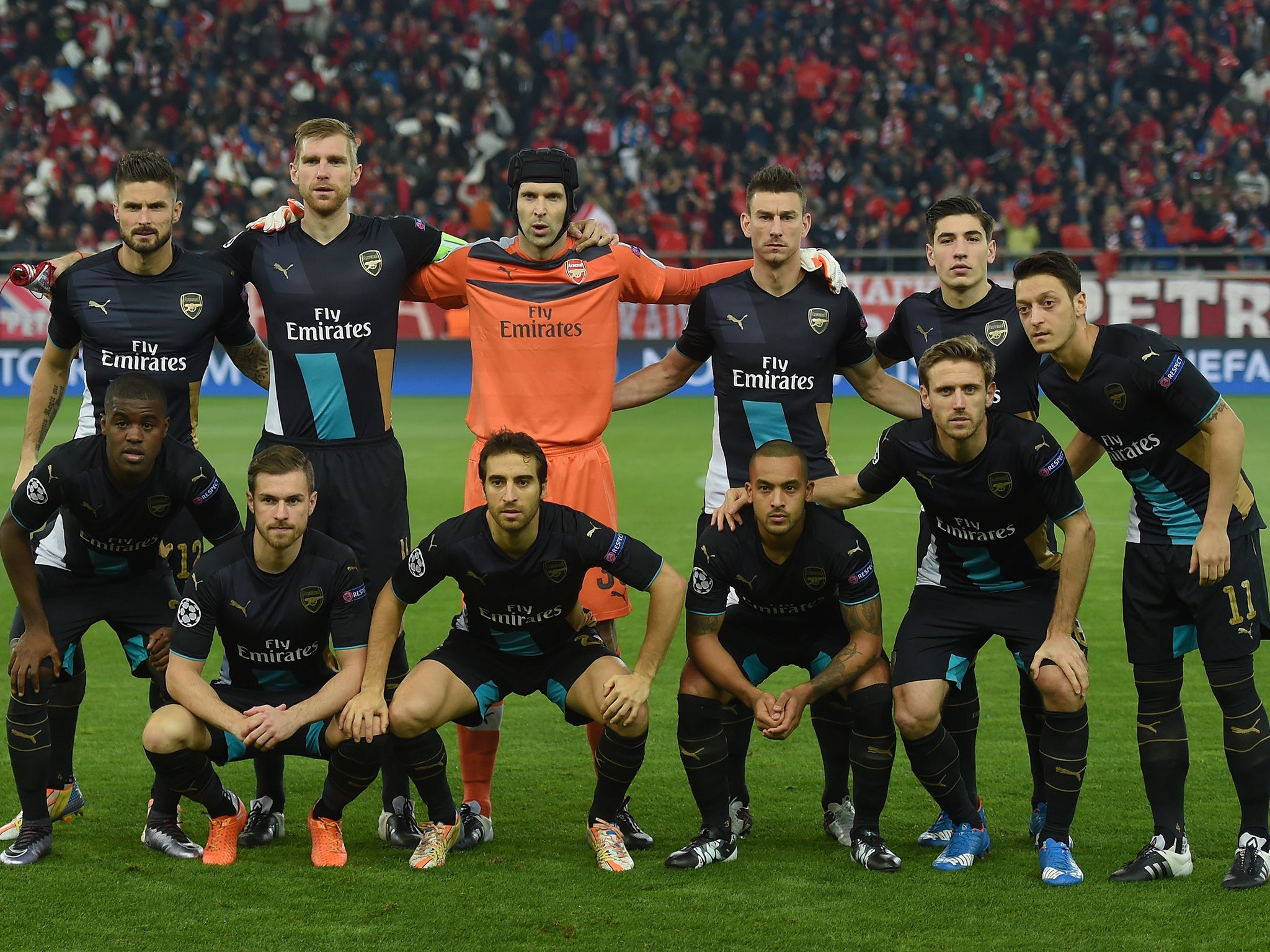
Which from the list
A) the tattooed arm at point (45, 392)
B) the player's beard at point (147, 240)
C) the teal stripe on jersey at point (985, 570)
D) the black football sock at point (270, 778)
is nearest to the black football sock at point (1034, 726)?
the teal stripe on jersey at point (985, 570)

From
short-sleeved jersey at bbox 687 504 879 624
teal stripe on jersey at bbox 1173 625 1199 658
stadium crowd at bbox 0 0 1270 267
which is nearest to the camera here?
teal stripe on jersey at bbox 1173 625 1199 658

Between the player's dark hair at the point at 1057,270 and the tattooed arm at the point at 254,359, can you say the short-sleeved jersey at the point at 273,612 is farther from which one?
the player's dark hair at the point at 1057,270

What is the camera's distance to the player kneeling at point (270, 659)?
5.14m

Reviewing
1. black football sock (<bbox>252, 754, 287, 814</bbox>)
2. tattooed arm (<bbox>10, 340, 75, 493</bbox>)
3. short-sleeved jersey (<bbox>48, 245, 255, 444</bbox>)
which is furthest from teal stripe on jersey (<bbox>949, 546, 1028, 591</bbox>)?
tattooed arm (<bbox>10, 340, 75, 493</bbox>)

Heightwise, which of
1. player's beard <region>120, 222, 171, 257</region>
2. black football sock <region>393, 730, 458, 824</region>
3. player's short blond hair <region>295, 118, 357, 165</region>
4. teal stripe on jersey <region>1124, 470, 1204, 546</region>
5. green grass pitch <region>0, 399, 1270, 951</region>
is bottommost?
green grass pitch <region>0, 399, 1270, 951</region>

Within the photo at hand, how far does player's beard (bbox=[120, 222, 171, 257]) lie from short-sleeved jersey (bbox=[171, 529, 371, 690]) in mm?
1270

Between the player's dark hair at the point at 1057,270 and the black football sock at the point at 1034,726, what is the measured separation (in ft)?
4.95

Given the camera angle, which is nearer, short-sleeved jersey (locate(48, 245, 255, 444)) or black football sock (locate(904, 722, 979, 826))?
black football sock (locate(904, 722, 979, 826))

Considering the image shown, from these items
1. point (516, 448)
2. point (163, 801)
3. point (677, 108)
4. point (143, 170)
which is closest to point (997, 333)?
point (516, 448)

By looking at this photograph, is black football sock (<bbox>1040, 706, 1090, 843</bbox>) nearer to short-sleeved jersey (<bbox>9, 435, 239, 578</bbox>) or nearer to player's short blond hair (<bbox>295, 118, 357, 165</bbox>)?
short-sleeved jersey (<bbox>9, 435, 239, 578</bbox>)

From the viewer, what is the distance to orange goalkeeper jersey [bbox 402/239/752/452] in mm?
5875

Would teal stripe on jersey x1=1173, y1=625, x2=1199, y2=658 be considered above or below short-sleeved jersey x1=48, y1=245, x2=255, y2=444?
below

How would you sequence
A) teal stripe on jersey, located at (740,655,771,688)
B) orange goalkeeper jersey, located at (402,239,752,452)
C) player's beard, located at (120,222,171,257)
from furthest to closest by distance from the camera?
orange goalkeeper jersey, located at (402,239,752,452) → player's beard, located at (120,222,171,257) → teal stripe on jersey, located at (740,655,771,688)

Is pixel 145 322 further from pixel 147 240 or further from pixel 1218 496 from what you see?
pixel 1218 496
